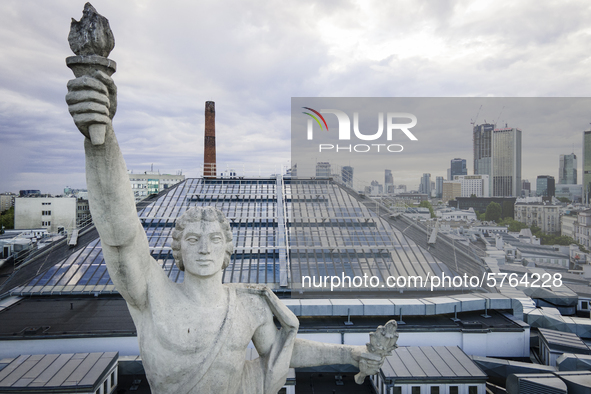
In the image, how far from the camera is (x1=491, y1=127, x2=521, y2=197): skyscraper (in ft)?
154

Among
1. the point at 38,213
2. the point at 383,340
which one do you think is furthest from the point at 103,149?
the point at 38,213

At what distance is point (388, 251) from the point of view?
80.5ft

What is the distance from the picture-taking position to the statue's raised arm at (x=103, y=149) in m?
2.79

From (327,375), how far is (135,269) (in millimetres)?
13055

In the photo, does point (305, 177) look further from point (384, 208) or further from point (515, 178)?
point (515, 178)

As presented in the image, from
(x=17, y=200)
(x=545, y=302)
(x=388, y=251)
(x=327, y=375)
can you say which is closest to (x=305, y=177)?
(x=388, y=251)

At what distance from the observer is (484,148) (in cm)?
5525

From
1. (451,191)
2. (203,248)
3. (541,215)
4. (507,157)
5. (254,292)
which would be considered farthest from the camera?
(451,191)

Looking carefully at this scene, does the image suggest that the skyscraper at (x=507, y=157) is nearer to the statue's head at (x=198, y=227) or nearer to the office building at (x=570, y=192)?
the office building at (x=570, y=192)

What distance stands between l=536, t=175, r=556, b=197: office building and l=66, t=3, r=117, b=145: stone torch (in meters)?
66.6

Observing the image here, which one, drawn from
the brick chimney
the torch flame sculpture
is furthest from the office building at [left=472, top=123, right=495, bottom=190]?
the torch flame sculpture

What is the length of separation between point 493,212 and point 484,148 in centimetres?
1518

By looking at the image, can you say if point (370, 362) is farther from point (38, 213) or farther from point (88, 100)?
point (38, 213)

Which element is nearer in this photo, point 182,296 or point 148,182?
point 182,296
